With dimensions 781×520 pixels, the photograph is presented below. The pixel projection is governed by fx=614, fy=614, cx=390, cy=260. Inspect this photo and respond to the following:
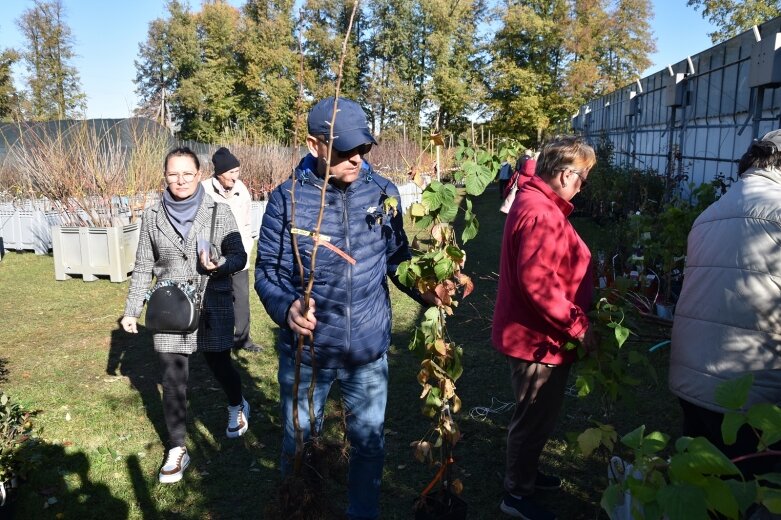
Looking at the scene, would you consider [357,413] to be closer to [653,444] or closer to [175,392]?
[175,392]

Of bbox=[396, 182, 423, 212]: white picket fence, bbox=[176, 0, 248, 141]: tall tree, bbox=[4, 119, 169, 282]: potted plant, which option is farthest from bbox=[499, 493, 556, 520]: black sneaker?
bbox=[176, 0, 248, 141]: tall tree

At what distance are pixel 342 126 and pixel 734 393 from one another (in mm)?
1520

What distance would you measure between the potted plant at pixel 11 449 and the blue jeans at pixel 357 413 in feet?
4.95

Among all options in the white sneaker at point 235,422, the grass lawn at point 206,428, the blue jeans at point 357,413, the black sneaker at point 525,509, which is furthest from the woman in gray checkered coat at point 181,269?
the black sneaker at point 525,509

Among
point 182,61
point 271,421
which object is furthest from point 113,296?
point 182,61

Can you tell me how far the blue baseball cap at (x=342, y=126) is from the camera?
213 centimetres

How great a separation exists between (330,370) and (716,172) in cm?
759

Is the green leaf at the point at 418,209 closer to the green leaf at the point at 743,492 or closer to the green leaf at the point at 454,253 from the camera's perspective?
the green leaf at the point at 454,253

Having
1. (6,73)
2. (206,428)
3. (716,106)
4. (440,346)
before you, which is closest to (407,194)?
(716,106)

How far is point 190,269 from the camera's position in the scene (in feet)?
11.2

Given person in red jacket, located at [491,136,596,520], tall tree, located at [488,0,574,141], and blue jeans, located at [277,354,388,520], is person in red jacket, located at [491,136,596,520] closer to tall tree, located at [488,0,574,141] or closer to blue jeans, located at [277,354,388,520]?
blue jeans, located at [277,354,388,520]

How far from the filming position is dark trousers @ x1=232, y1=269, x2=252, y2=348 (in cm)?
515

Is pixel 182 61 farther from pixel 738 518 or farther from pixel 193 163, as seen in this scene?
pixel 738 518

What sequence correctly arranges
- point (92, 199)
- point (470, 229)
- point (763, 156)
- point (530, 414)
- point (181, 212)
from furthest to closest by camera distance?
point (92, 199) → point (181, 212) → point (530, 414) → point (470, 229) → point (763, 156)
